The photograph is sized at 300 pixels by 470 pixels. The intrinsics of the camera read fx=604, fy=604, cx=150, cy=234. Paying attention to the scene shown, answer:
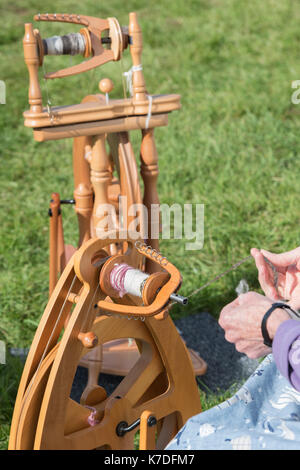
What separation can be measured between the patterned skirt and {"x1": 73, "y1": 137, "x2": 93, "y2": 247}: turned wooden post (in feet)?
2.57

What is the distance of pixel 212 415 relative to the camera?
1.21 metres

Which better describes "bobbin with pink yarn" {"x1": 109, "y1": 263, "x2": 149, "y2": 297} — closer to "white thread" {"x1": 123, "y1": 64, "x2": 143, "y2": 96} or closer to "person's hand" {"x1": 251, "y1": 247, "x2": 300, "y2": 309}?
"person's hand" {"x1": 251, "y1": 247, "x2": 300, "y2": 309}

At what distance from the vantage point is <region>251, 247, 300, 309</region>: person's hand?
130 cm

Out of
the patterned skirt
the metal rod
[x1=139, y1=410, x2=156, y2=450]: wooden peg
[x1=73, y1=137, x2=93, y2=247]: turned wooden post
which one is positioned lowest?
[x1=139, y1=410, x2=156, y2=450]: wooden peg

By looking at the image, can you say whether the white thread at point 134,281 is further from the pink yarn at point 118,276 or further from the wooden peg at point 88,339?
the wooden peg at point 88,339

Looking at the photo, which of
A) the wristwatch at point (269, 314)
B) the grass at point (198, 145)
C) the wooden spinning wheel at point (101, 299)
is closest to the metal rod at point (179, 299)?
the wooden spinning wheel at point (101, 299)

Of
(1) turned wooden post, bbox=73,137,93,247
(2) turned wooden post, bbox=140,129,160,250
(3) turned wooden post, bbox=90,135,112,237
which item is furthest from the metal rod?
(1) turned wooden post, bbox=73,137,93,247

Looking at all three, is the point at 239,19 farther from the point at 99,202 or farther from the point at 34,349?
the point at 34,349

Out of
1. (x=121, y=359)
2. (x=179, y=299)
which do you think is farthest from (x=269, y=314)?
(x=121, y=359)

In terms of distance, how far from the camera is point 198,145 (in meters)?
3.90

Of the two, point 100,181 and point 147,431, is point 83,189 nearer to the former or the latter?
point 100,181

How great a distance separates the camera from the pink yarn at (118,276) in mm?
1258

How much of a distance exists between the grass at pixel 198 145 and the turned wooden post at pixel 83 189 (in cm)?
21

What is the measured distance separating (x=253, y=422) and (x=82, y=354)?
382mm
